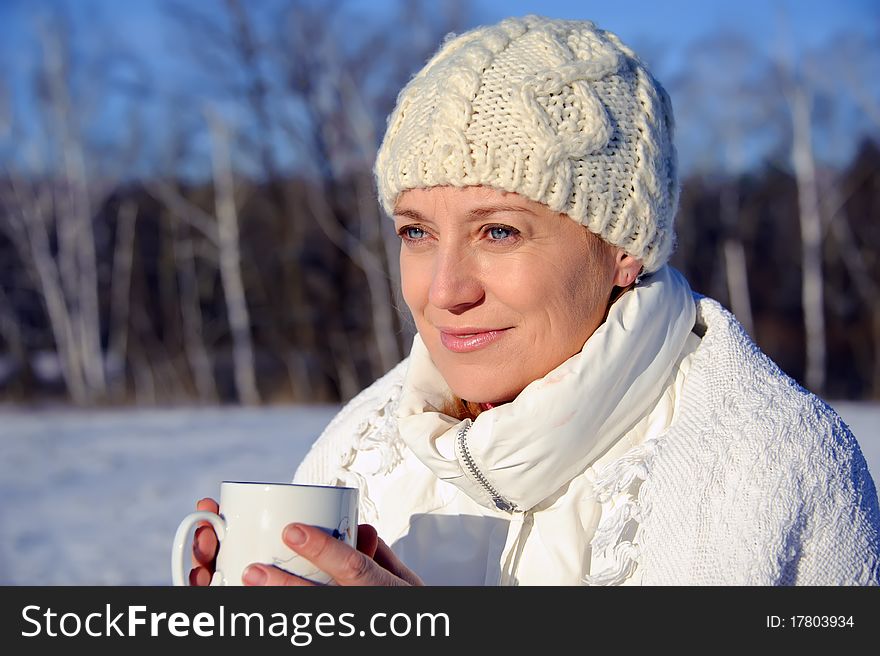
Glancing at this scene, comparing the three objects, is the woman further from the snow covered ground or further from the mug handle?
the snow covered ground

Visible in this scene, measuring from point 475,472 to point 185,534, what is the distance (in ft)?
1.97

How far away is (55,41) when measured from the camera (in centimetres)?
1540

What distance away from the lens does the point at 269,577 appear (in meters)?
1.38

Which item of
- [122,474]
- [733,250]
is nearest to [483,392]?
[122,474]

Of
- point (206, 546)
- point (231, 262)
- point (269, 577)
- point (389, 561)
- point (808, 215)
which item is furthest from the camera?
point (231, 262)

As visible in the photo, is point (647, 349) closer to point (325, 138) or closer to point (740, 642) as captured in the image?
point (740, 642)

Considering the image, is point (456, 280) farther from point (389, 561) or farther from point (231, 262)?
point (231, 262)

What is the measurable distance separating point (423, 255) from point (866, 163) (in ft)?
50.0

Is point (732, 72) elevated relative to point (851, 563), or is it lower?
elevated

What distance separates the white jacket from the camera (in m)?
1.51

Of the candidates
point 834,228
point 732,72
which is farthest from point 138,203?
point 834,228

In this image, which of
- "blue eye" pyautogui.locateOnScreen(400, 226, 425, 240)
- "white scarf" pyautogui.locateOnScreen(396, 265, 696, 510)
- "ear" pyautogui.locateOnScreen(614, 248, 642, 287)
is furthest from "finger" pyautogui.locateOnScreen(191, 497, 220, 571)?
"ear" pyautogui.locateOnScreen(614, 248, 642, 287)

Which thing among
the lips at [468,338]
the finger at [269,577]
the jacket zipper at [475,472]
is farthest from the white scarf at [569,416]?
the finger at [269,577]

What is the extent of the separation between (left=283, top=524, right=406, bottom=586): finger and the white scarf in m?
0.41
